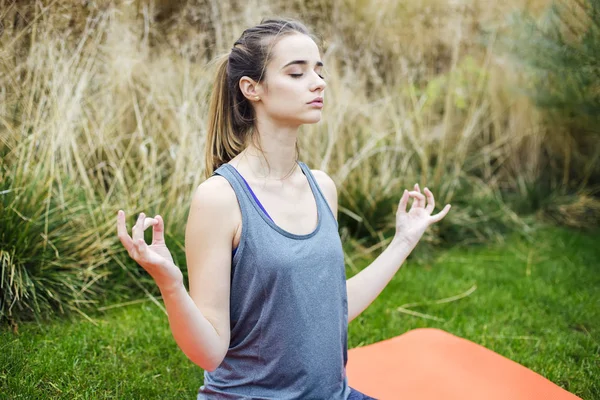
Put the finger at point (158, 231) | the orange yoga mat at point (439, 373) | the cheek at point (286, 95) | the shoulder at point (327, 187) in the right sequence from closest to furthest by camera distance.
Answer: the finger at point (158, 231) < the cheek at point (286, 95) < the shoulder at point (327, 187) < the orange yoga mat at point (439, 373)

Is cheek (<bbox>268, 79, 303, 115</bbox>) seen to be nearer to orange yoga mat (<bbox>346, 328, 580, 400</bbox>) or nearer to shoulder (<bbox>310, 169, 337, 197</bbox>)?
shoulder (<bbox>310, 169, 337, 197</bbox>)

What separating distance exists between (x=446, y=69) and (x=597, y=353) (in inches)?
122

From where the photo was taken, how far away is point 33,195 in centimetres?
296

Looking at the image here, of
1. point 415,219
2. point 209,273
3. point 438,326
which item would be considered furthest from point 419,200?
point 438,326

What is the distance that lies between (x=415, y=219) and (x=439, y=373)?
0.72 m

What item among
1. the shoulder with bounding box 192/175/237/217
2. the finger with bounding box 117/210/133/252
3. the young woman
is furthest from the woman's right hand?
the shoulder with bounding box 192/175/237/217

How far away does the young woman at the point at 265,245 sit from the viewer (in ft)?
5.57

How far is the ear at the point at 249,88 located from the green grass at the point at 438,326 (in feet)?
4.22

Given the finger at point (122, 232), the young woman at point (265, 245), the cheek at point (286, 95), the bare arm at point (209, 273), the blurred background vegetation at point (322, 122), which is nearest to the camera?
the finger at point (122, 232)

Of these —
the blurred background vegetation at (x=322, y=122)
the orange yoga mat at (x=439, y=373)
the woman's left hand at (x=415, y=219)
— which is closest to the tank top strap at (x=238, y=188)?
Answer: the woman's left hand at (x=415, y=219)

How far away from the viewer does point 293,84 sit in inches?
71.7

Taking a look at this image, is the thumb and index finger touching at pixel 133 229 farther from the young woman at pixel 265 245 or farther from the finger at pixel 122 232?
the young woman at pixel 265 245

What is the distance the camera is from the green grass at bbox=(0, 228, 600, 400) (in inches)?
97.0

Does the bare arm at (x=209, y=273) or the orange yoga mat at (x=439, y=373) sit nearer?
the bare arm at (x=209, y=273)
